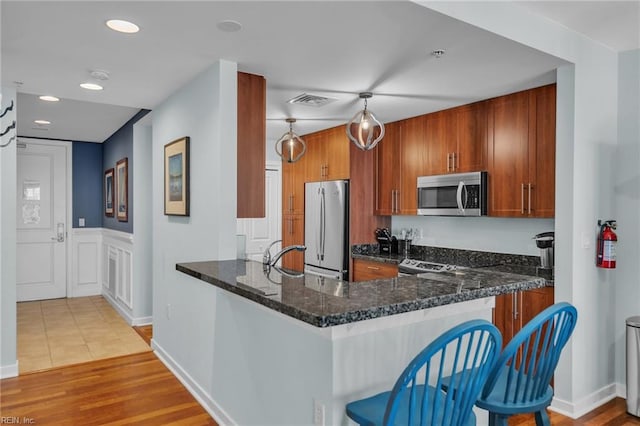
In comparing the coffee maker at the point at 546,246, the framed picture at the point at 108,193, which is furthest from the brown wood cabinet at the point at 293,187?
the coffee maker at the point at 546,246

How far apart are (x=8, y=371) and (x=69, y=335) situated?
1.13 m

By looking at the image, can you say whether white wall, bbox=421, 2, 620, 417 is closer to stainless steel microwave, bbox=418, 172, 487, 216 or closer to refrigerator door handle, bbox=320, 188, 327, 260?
stainless steel microwave, bbox=418, 172, 487, 216

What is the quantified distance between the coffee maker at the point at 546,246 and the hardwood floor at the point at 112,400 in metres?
1.05

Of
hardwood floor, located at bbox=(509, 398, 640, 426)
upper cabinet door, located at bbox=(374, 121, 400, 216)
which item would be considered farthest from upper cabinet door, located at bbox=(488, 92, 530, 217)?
hardwood floor, located at bbox=(509, 398, 640, 426)

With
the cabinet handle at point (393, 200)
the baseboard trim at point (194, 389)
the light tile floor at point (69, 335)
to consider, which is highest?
the cabinet handle at point (393, 200)

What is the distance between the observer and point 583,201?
9.76 ft

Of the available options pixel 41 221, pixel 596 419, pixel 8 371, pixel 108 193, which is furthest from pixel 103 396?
pixel 41 221

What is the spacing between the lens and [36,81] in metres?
3.34

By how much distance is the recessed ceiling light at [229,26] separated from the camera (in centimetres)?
226

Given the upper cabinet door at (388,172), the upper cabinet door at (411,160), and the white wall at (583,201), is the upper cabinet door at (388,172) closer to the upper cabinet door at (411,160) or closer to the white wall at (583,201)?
the upper cabinet door at (411,160)

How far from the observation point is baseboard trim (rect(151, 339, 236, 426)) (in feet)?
8.95

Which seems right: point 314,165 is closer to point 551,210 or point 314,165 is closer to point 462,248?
point 462,248

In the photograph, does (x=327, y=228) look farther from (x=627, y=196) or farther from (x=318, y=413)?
(x=318, y=413)

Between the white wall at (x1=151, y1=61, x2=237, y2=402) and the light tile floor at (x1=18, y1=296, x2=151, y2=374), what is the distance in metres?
0.75
